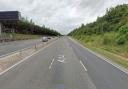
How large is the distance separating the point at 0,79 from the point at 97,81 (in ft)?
14.3

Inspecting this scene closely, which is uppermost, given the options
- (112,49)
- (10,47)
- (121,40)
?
(121,40)

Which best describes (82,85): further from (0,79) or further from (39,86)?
(0,79)

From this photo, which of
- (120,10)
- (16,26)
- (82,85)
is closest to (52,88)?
(82,85)

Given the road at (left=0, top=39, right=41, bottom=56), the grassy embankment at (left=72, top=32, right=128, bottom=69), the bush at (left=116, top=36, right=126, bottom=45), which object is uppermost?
the bush at (left=116, top=36, right=126, bottom=45)

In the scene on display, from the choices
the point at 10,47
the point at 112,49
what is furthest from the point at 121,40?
the point at 10,47

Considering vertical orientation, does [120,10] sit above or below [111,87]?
above

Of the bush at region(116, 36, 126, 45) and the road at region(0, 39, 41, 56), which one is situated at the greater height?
the bush at region(116, 36, 126, 45)

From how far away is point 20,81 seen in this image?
40.3 feet

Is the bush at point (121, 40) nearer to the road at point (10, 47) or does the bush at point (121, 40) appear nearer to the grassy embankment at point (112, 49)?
the grassy embankment at point (112, 49)

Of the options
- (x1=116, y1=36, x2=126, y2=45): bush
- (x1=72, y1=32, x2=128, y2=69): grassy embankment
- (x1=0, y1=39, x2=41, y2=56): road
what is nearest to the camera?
(x1=72, y1=32, x2=128, y2=69): grassy embankment

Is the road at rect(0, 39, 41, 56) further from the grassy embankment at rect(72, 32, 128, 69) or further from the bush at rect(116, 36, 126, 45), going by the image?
the bush at rect(116, 36, 126, 45)

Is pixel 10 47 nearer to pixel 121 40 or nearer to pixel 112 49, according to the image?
pixel 112 49

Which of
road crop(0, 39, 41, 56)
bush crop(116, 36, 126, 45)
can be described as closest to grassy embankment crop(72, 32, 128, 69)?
bush crop(116, 36, 126, 45)

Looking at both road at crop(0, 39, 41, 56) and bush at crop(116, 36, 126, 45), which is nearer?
road at crop(0, 39, 41, 56)
